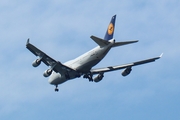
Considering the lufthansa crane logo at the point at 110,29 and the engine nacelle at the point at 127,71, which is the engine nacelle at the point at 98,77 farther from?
the lufthansa crane logo at the point at 110,29

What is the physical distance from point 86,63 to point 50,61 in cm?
539

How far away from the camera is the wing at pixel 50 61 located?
8488cm

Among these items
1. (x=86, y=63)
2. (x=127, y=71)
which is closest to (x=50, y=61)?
(x=86, y=63)

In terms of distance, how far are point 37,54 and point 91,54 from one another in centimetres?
803

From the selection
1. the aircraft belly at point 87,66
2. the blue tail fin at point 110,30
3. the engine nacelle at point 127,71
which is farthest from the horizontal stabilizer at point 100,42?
the engine nacelle at point 127,71

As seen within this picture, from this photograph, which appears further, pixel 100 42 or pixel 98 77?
pixel 98 77

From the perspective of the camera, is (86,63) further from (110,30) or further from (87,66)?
(110,30)

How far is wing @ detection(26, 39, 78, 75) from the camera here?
84875 millimetres

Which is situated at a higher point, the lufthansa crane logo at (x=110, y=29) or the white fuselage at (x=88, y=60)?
the lufthansa crane logo at (x=110, y=29)

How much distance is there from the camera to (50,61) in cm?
8725

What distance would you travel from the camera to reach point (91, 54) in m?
87.4

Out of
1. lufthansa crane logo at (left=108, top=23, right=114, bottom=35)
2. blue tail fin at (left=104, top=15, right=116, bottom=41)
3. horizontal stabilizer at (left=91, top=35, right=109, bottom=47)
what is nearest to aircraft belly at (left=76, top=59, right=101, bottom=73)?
horizontal stabilizer at (left=91, top=35, right=109, bottom=47)

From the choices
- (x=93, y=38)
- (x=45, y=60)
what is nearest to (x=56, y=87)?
(x=45, y=60)

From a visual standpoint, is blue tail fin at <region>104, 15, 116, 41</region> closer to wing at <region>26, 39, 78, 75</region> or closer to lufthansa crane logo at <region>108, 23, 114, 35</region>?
lufthansa crane logo at <region>108, 23, 114, 35</region>
